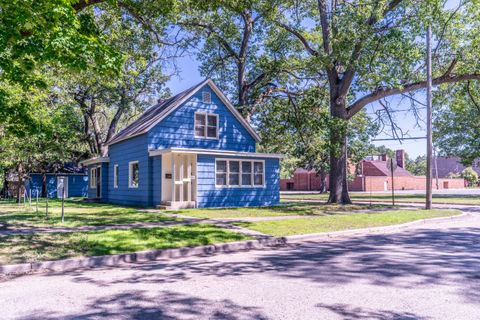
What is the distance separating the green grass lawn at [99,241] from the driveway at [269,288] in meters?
0.98

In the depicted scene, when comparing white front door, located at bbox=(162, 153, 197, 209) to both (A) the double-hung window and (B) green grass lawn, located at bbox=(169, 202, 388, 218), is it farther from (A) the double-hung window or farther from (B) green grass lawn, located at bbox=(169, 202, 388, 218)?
(A) the double-hung window

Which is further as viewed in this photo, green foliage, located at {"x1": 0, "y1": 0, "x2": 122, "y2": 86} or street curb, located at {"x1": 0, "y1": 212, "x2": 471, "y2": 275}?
green foliage, located at {"x1": 0, "y1": 0, "x2": 122, "y2": 86}

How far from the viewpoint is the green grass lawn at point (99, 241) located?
305 inches

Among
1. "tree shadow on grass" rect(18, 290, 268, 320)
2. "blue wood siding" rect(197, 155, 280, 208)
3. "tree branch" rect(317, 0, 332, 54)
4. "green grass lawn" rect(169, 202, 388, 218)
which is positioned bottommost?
"tree shadow on grass" rect(18, 290, 268, 320)

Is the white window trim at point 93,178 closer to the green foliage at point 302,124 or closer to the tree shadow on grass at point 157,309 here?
the green foliage at point 302,124

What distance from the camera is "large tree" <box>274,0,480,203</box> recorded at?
690 inches

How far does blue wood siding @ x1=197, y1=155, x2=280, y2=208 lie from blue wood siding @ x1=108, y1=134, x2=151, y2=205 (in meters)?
2.82

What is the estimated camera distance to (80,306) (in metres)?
4.76

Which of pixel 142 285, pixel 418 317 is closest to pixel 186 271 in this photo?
pixel 142 285

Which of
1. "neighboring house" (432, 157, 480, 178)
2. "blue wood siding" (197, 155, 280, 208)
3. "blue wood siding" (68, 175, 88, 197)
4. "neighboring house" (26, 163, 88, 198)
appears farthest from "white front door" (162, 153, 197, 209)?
"neighboring house" (432, 157, 480, 178)

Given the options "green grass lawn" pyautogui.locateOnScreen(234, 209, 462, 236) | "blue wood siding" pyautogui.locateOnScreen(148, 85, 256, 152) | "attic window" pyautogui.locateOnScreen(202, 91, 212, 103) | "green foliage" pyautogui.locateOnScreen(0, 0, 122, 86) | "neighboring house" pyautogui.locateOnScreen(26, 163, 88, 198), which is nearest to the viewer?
"green foliage" pyautogui.locateOnScreen(0, 0, 122, 86)

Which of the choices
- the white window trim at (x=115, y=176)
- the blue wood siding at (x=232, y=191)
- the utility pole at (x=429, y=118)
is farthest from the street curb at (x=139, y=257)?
the white window trim at (x=115, y=176)

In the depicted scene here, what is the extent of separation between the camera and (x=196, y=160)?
63.6 ft

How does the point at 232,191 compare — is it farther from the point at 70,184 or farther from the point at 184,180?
the point at 70,184
